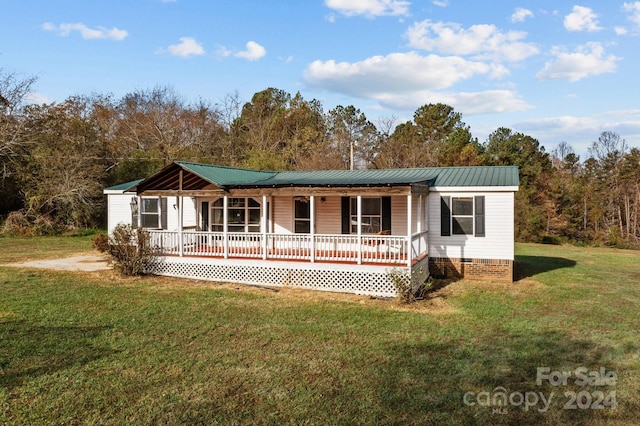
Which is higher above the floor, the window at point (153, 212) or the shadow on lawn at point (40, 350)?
the window at point (153, 212)

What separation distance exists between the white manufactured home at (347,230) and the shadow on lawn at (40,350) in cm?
533

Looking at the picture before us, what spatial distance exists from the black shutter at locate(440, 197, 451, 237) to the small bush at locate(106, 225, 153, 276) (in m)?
9.08

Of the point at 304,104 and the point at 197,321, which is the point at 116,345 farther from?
the point at 304,104

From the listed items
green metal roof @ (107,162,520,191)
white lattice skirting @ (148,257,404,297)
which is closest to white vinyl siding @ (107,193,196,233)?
green metal roof @ (107,162,520,191)

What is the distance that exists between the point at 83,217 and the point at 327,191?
22.9 metres

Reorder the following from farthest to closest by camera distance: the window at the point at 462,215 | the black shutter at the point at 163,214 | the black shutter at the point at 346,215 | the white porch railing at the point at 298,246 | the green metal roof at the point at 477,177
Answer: the black shutter at the point at 163,214 < the black shutter at the point at 346,215 < the window at the point at 462,215 < the green metal roof at the point at 477,177 < the white porch railing at the point at 298,246

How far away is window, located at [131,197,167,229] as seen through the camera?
53.7ft

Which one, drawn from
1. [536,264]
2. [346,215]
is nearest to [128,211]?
[346,215]

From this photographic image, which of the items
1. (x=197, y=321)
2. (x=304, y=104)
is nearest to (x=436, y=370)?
(x=197, y=321)

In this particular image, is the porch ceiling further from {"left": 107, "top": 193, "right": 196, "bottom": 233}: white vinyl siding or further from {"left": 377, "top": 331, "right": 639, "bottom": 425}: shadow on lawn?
{"left": 377, "top": 331, "right": 639, "bottom": 425}: shadow on lawn

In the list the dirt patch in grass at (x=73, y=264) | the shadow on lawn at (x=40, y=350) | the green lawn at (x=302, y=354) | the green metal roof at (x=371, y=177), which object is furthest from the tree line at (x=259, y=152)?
the shadow on lawn at (x=40, y=350)

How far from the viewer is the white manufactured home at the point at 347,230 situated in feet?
38.9

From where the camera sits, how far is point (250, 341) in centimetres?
761

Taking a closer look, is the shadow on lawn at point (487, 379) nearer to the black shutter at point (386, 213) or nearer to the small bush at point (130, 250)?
the black shutter at point (386, 213)
